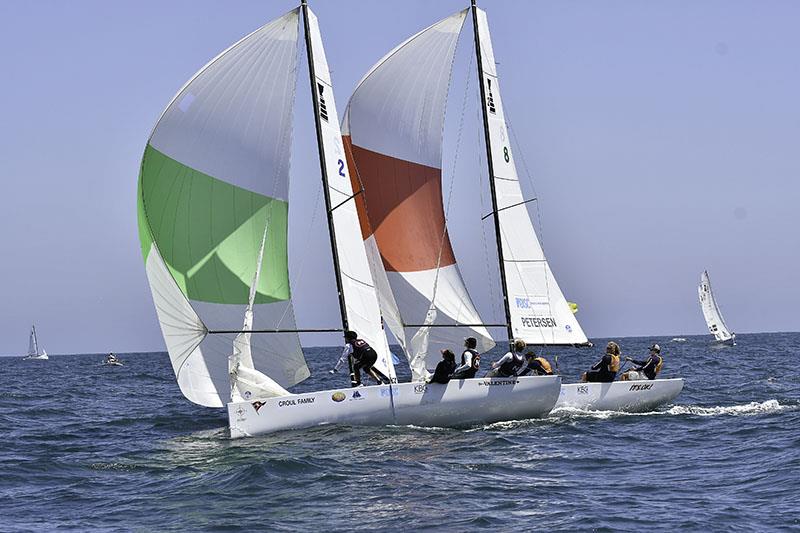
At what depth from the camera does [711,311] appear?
7856cm

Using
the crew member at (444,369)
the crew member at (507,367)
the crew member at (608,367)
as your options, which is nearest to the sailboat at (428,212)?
the crew member at (608,367)

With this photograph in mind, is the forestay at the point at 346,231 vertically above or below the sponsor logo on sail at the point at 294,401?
above

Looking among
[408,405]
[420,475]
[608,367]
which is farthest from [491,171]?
[420,475]

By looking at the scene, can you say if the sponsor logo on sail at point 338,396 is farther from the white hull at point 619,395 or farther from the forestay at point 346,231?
the white hull at point 619,395

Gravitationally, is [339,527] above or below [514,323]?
below

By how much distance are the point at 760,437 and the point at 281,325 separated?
8408 mm

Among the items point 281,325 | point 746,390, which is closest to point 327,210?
point 281,325

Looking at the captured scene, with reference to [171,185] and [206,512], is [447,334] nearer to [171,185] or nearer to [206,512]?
[171,185]

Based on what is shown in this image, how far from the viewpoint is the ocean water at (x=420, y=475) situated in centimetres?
1221

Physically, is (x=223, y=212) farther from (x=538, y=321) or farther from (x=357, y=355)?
(x=538, y=321)

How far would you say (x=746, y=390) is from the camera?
28172mm

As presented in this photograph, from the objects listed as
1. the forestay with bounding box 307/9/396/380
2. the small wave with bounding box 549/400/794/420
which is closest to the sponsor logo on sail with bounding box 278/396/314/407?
the forestay with bounding box 307/9/396/380

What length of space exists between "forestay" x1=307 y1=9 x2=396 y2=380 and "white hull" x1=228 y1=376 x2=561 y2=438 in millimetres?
1307

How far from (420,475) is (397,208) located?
29.6 feet
